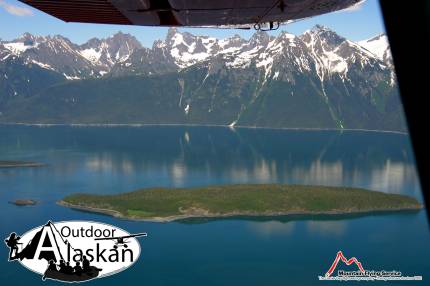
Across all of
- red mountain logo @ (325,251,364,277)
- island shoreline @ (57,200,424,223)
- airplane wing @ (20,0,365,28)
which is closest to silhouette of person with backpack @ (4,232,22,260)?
island shoreline @ (57,200,424,223)

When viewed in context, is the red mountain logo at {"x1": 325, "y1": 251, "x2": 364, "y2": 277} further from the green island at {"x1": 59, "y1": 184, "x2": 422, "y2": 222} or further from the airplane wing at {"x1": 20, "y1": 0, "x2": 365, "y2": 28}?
the airplane wing at {"x1": 20, "y1": 0, "x2": 365, "y2": 28}

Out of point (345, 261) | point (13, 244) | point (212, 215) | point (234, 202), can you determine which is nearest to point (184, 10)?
point (345, 261)

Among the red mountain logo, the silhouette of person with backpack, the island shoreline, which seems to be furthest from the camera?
the island shoreline

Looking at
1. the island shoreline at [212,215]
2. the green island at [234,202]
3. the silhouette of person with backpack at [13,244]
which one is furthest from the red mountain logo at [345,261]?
the silhouette of person with backpack at [13,244]

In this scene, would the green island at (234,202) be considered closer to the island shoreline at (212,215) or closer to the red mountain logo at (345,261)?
the island shoreline at (212,215)

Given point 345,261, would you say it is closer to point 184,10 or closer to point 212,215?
point 212,215

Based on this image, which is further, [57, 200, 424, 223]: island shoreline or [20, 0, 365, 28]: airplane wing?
[57, 200, 424, 223]: island shoreline
